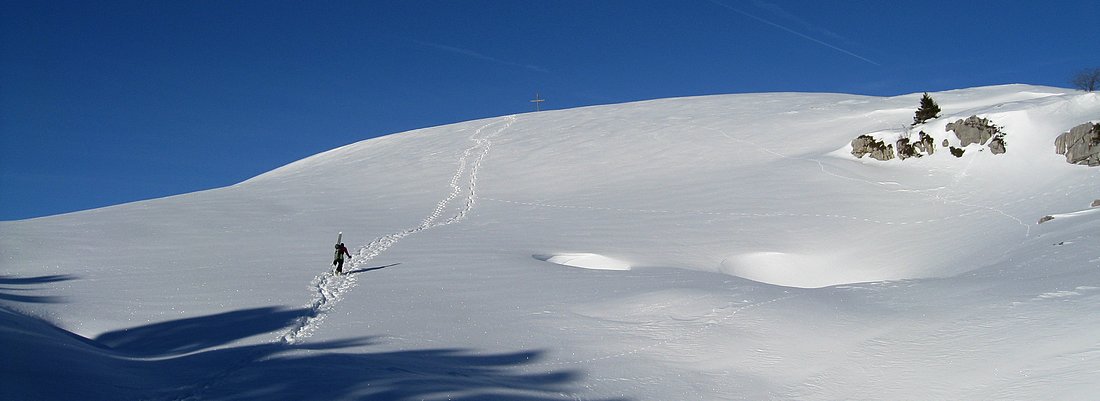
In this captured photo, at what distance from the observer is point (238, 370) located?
9609mm

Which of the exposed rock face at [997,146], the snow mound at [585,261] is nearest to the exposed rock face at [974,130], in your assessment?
the exposed rock face at [997,146]

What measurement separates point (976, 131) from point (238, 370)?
28220 millimetres

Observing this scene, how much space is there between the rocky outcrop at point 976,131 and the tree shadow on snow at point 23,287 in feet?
96.0

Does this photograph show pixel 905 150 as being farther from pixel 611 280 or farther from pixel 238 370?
pixel 238 370

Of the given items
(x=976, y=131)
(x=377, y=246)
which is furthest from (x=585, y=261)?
(x=976, y=131)

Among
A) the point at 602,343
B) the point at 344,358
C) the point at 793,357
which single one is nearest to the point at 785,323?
the point at 793,357

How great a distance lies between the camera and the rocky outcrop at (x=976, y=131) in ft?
94.0

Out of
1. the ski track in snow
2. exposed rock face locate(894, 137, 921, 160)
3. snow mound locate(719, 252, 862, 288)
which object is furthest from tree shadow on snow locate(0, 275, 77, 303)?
exposed rock face locate(894, 137, 921, 160)

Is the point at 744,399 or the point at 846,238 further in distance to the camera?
the point at 846,238

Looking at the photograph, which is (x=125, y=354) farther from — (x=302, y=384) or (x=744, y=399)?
(x=744, y=399)

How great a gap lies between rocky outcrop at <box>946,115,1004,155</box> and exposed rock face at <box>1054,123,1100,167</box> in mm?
2576

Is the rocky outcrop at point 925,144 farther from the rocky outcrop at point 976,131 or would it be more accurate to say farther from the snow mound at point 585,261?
the snow mound at point 585,261

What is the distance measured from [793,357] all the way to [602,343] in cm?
294

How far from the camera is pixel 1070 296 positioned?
1158 centimetres
